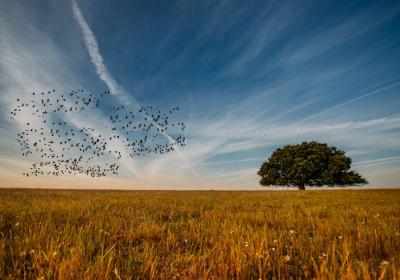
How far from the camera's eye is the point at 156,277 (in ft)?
9.89

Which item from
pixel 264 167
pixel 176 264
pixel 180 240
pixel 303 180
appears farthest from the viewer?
pixel 264 167

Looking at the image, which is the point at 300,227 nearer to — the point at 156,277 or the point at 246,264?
the point at 246,264

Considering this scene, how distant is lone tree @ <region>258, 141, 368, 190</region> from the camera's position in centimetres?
5243

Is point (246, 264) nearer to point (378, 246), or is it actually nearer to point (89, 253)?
point (89, 253)

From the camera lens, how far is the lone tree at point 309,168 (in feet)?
172

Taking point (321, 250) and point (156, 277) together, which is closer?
point (156, 277)

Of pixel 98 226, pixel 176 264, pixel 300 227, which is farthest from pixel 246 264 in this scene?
pixel 300 227

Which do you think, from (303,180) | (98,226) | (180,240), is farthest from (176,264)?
(303,180)

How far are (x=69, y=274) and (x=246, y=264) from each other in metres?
2.01

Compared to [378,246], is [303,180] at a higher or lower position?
higher

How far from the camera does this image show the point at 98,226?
18.5ft

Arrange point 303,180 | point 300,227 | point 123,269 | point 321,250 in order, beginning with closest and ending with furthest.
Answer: point 123,269, point 321,250, point 300,227, point 303,180

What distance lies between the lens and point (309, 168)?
52156 mm

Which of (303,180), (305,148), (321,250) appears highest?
(305,148)
